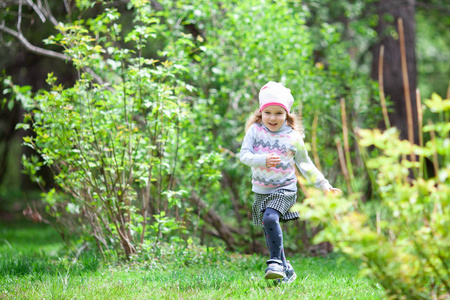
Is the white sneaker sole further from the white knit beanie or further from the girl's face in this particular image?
the white knit beanie

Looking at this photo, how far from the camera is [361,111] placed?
659 cm

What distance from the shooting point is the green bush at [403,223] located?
2.17 metres

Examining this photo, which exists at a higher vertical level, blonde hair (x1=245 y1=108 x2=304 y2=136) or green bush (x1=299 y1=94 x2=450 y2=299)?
blonde hair (x1=245 y1=108 x2=304 y2=136)

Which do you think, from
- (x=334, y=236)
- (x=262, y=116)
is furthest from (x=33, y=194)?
(x=334, y=236)

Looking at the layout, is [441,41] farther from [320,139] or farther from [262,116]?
[262,116]

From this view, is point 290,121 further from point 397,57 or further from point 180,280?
point 397,57

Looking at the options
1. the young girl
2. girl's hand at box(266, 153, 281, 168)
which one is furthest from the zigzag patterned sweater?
girl's hand at box(266, 153, 281, 168)

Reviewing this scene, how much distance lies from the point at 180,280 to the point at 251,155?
116 centimetres

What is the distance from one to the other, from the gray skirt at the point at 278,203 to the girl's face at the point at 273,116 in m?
0.54

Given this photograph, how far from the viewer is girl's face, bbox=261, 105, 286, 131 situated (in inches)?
151

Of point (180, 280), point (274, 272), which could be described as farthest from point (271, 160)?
point (180, 280)

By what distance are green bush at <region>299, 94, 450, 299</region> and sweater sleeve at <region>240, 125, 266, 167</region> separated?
130cm

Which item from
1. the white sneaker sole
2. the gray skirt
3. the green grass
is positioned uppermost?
the gray skirt

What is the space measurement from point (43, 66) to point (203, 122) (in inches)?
323
